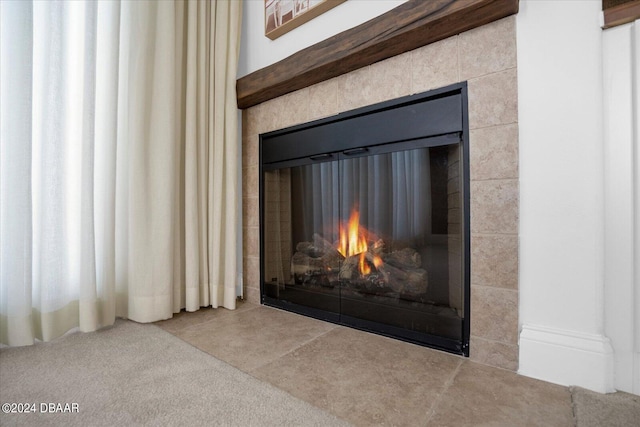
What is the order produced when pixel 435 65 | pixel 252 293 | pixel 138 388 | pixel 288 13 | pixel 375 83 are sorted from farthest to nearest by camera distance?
pixel 252 293
pixel 288 13
pixel 375 83
pixel 435 65
pixel 138 388

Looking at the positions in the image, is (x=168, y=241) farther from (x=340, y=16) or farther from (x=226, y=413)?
(x=340, y=16)

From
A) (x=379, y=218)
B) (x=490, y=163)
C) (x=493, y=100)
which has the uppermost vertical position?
(x=493, y=100)

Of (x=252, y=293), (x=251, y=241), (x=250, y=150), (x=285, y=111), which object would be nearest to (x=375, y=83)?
(x=285, y=111)

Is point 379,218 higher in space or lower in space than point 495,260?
higher

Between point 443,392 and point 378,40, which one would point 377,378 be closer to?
point 443,392

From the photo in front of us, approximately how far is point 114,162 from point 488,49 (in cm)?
178

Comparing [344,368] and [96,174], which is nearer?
[344,368]

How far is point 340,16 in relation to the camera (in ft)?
5.17

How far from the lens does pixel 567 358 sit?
3.43ft

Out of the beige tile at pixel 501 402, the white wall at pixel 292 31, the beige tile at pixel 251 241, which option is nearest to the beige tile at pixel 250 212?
the beige tile at pixel 251 241

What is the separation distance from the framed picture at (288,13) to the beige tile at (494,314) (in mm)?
1490

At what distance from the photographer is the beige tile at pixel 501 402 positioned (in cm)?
87

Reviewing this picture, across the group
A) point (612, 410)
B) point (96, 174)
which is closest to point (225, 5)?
point (96, 174)

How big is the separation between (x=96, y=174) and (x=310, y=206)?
1.12m
